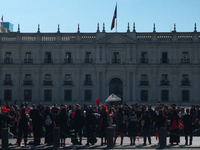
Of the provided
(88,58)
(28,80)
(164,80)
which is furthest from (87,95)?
(164,80)

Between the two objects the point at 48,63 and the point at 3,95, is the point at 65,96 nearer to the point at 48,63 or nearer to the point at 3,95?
the point at 48,63

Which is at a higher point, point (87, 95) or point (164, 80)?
point (164, 80)

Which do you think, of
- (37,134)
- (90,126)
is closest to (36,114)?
(37,134)

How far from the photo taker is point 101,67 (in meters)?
47.9

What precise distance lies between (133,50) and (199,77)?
32.4 ft

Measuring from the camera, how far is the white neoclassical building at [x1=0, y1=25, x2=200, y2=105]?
1881 inches

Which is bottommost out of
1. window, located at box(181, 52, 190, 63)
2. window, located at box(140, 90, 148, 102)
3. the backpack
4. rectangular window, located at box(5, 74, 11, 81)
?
the backpack

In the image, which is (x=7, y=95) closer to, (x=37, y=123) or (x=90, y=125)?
(x=37, y=123)

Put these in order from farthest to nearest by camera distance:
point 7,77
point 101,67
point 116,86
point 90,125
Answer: point 7,77 → point 116,86 → point 101,67 → point 90,125

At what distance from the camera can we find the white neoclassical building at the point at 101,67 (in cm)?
4778

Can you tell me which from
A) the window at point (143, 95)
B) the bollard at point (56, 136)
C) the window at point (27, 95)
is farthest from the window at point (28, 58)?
the bollard at point (56, 136)

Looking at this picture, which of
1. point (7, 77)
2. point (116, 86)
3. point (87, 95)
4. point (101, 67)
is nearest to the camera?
point (101, 67)

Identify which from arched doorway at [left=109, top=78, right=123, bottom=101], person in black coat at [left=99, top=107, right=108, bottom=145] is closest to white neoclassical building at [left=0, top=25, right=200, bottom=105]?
arched doorway at [left=109, top=78, right=123, bottom=101]

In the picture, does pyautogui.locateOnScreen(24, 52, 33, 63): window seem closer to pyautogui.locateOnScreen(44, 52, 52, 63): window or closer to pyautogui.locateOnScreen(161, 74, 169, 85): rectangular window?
pyautogui.locateOnScreen(44, 52, 52, 63): window
